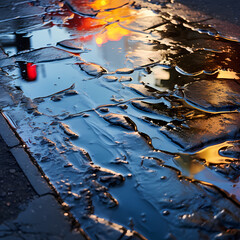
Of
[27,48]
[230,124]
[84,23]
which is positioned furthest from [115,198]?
[84,23]

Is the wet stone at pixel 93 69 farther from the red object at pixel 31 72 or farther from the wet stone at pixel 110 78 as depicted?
the red object at pixel 31 72

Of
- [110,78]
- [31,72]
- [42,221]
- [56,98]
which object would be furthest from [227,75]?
[42,221]

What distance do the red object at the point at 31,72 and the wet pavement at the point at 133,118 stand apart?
1 centimetres

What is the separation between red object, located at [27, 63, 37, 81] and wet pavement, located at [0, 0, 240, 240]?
1cm

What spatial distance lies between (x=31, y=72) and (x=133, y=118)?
160 centimetres

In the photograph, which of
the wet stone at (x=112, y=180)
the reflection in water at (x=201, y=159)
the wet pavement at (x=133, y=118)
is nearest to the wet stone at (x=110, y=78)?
the wet pavement at (x=133, y=118)

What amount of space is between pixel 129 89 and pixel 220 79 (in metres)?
1.09

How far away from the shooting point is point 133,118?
2.96m

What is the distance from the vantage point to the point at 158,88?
11.2ft

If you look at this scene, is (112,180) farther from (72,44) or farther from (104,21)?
(104,21)

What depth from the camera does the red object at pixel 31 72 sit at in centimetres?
368

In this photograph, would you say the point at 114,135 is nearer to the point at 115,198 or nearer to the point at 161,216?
the point at 115,198

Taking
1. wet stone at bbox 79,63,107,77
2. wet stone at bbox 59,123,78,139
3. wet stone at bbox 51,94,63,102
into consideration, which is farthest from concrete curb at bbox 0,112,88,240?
wet stone at bbox 79,63,107,77

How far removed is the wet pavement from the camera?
2.05 m
